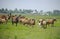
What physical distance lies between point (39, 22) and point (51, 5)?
0.30 m

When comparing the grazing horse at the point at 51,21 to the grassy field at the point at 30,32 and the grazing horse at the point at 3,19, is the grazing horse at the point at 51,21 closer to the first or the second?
the grassy field at the point at 30,32

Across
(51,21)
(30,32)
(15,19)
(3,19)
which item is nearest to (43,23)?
(51,21)

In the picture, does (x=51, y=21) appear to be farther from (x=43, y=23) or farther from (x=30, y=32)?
(x=30, y=32)

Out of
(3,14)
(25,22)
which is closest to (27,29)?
(25,22)

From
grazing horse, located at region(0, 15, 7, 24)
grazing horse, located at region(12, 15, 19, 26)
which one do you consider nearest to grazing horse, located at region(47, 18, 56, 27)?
grazing horse, located at region(12, 15, 19, 26)

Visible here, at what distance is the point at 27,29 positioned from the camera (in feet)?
6.28

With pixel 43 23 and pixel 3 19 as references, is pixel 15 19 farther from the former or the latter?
pixel 43 23

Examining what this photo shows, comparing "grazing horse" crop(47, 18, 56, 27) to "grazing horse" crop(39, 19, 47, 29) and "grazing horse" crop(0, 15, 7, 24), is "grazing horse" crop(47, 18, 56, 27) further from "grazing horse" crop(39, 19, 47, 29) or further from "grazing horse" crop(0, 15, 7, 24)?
"grazing horse" crop(0, 15, 7, 24)

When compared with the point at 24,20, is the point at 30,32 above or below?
below

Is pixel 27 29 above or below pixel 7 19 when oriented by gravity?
below

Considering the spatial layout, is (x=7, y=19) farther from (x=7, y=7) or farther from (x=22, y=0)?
(x=22, y=0)

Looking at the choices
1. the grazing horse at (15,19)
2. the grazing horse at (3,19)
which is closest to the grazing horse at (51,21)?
the grazing horse at (15,19)

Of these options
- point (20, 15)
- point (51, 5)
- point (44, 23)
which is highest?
point (51, 5)

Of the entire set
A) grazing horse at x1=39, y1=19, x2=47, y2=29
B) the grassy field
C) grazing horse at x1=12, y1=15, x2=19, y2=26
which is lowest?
the grassy field
